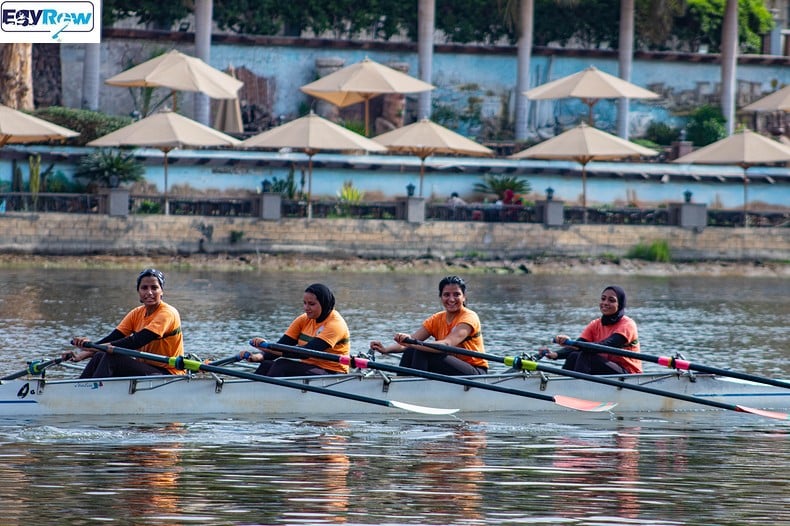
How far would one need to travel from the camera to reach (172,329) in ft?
57.2

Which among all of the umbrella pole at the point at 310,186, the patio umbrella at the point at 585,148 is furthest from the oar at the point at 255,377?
the patio umbrella at the point at 585,148

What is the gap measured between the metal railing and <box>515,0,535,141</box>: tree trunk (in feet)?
25.3

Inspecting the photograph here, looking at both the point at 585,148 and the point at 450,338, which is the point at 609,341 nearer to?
the point at 450,338

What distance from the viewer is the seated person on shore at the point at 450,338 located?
18109 millimetres

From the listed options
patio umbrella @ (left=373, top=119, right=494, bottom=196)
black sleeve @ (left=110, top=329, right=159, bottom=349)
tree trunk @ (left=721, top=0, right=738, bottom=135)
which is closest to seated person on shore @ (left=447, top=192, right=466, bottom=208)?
patio umbrella @ (left=373, top=119, right=494, bottom=196)

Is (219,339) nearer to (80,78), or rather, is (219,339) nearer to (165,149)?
(165,149)

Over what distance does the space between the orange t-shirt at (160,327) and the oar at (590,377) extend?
2.66m

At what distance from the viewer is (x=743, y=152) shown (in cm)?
4091

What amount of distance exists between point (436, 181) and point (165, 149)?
823 cm

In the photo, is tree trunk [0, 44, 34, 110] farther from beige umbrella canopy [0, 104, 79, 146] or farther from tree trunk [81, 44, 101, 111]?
beige umbrella canopy [0, 104, 79, 146]

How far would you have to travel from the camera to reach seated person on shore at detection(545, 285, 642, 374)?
18.7m

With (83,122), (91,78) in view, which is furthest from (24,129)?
(91,78)

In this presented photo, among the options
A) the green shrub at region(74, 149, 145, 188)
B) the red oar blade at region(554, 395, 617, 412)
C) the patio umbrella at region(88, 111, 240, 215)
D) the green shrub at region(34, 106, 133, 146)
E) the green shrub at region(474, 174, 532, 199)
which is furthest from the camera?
the green shrub at region(474, 174, 532, 199)

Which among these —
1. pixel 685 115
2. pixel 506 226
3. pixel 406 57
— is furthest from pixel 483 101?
pixel 506 226
